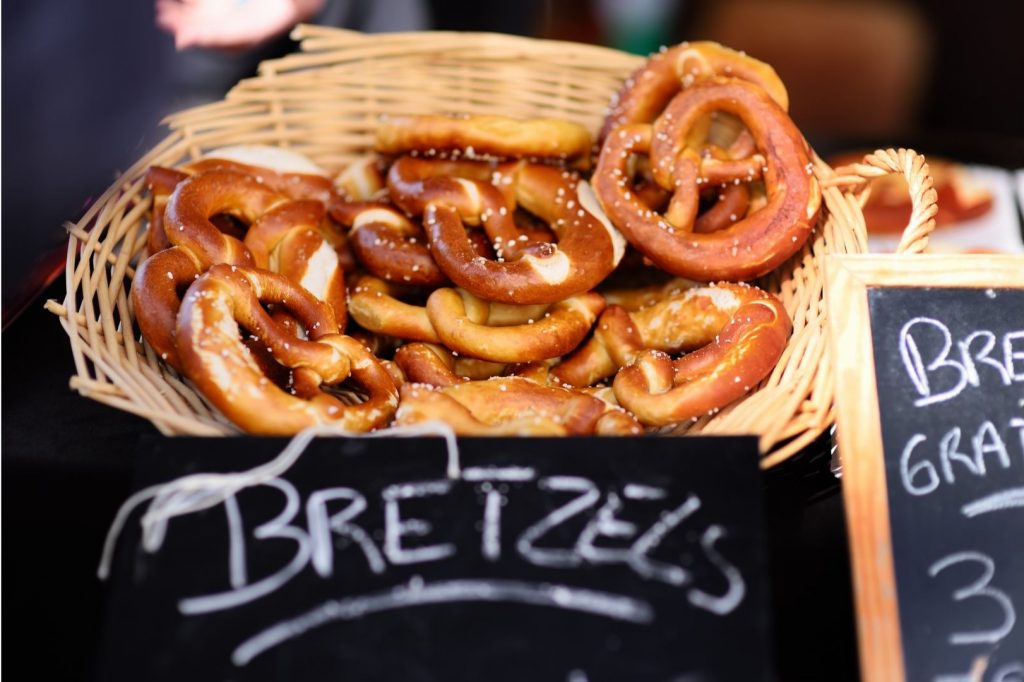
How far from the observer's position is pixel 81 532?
1.24 meters

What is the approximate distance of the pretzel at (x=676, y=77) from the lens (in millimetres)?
1717

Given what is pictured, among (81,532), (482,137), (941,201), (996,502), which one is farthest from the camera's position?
(941,201)

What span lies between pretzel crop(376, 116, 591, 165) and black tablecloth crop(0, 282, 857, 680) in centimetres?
71

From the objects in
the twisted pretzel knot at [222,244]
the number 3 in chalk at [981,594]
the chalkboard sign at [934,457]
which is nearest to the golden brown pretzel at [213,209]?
the twisted pretzel knot at [222,244]

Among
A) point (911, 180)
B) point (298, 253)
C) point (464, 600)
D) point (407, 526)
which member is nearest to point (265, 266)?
point (298, 253)

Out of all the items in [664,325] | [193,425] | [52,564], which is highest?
[664,325]

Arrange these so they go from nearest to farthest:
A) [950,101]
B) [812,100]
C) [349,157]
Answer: [349,157] → [812,100] → [950,101]

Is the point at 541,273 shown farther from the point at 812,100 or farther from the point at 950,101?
the point at 950,101

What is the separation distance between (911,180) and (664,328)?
1.51 feet

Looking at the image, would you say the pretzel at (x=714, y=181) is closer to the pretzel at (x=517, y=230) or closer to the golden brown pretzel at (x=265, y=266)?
the pretzel at (x=517, y=230)

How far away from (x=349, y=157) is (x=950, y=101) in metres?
2.61

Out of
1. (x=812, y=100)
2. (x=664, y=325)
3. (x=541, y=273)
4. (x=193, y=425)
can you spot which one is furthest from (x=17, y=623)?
(x=812, y=100)

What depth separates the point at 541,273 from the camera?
4.82 feet

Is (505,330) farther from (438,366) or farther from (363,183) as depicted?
(363,183)
